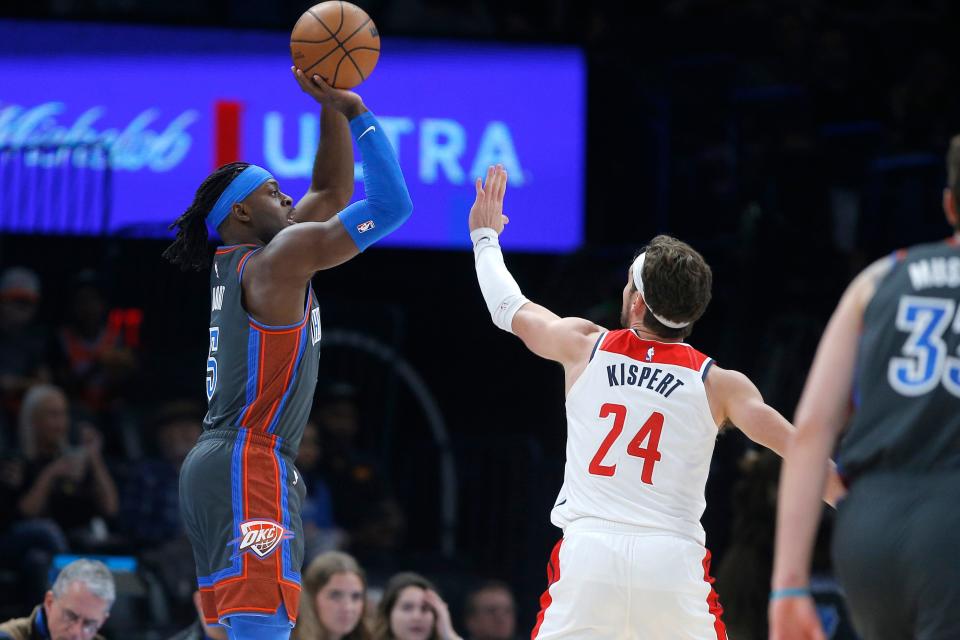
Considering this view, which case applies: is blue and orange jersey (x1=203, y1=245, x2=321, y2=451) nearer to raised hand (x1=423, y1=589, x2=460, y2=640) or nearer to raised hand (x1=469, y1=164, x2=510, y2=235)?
raised hand (x1=469, y1=164, x2=510, y2=235)

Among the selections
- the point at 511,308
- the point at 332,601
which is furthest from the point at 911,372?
the point at 332,601

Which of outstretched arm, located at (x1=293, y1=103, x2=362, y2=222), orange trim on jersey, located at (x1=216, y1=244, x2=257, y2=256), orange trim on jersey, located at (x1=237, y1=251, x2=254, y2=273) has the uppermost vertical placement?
outstretched arm, located at (x1=293, y1=103, x2=362, y2=222)

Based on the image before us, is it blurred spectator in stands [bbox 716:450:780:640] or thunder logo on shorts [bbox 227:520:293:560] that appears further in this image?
blurred spectator in stands [bbox 716:450:780:640]

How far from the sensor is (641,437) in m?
4.64

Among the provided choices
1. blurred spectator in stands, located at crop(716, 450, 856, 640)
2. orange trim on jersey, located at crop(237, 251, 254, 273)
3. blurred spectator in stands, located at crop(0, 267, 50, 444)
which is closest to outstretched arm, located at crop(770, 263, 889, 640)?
orange trim on jersey, located at crop(237, 251, 254, 273)

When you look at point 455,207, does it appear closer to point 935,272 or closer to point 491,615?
point 491,615

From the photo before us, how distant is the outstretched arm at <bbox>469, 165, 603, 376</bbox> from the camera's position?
480 cm

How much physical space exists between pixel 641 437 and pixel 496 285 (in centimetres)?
82

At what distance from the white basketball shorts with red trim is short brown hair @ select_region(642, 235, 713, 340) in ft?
2.28

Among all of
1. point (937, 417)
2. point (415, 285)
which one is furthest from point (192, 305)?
point (937, 417)

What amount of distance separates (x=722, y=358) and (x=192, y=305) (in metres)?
3.89

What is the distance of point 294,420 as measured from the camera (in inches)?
199

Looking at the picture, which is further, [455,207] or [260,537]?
[455,207]

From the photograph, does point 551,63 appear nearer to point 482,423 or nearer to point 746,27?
point 746,27
